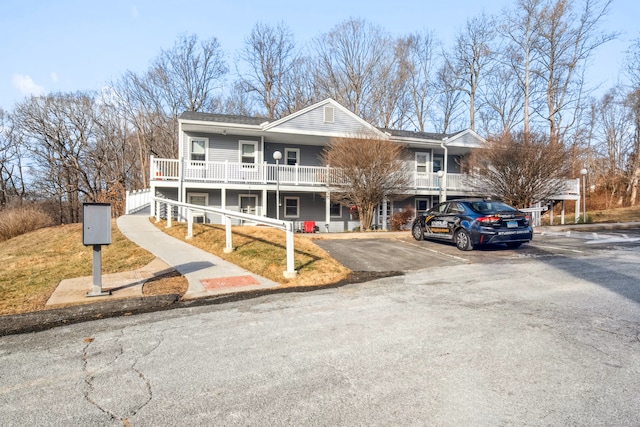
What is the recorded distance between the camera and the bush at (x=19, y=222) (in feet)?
55.0

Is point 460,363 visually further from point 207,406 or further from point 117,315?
point 117,315

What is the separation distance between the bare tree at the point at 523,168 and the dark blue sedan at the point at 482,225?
7.02 meters

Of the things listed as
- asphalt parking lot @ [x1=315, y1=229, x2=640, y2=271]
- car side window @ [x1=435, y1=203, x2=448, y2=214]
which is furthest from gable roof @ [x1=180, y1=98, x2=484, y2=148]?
asphalt parking lot @ [x1=315, y1=229, x2=640, y2=271]

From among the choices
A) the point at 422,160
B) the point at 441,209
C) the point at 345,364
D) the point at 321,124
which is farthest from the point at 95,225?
the point at 422,160

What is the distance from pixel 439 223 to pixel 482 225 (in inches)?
68.3

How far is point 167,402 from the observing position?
2.79m

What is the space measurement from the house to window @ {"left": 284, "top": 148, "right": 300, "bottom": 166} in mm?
60

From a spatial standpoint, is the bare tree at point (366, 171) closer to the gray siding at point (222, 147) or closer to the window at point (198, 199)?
the gray siding at point (222, 147)

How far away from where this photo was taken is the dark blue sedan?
10266 millimetres

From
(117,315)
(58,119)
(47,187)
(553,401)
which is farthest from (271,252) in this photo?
(47,187)

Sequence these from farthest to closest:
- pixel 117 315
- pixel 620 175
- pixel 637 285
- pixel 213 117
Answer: pixel 620 175, pixel 213 117, pixel 637 285, pixel 117 315

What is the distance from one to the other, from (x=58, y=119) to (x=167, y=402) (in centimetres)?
4733

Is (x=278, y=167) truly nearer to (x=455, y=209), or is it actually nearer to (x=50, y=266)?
(x=455, y=209)

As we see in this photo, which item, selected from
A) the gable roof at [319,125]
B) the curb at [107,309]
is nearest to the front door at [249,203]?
the gable roof at [319,125]
